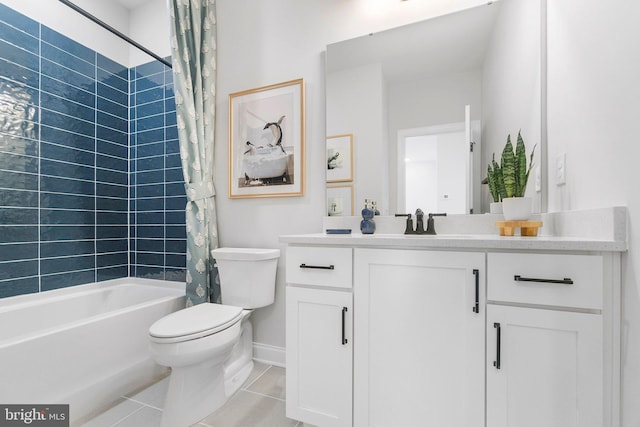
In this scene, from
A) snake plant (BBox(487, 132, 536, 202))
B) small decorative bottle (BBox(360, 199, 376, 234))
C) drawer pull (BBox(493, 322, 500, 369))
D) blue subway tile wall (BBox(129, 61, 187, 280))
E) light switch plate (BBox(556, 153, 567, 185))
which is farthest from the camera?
blue subway tile wall (BBox(129, 61, 187, 280))

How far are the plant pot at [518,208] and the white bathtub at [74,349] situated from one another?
6.63ft

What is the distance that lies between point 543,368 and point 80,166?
9.68 feet

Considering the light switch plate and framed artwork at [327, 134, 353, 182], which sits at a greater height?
framed artwork at [327, 134, 353, 182]

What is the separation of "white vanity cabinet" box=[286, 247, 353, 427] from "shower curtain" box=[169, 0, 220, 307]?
3.19ft

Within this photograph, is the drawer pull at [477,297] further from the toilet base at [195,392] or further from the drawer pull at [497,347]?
the toilet base at [195,392]

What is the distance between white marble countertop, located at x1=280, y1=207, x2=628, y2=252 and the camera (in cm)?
82

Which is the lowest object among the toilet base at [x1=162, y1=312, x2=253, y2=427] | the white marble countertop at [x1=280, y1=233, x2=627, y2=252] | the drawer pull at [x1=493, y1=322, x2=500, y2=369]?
the toilet base at [x1=162, y1=312, x2=253, y2=427]

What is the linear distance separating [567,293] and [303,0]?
212 cm

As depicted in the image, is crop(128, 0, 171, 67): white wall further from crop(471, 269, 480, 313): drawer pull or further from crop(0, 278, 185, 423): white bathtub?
crop(471, 269, 480, 313): drawer pull

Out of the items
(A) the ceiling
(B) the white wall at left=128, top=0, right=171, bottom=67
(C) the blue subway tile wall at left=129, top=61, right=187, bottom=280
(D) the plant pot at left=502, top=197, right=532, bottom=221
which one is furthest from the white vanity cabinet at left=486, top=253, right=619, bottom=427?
(A) the ceiling

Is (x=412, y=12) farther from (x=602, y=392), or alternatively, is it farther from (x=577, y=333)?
(x=602, y=392)

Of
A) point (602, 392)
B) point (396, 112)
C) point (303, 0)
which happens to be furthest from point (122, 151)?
point (602, 392)

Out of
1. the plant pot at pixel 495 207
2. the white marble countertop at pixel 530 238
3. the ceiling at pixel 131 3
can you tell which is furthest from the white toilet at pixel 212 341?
the ceiling at pixel 131 3

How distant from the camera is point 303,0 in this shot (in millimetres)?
1887
